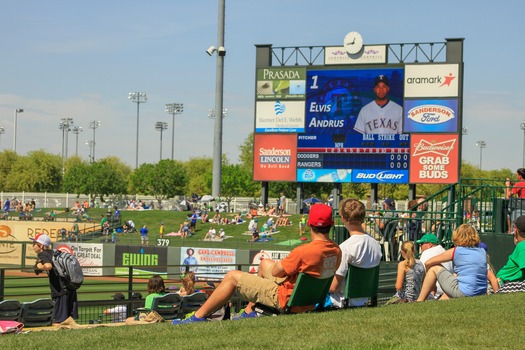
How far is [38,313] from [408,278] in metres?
4.93

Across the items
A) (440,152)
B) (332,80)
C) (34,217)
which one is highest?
(332,80)

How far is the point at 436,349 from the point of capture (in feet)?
21.3

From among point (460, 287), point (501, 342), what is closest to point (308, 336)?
point (501, 342)

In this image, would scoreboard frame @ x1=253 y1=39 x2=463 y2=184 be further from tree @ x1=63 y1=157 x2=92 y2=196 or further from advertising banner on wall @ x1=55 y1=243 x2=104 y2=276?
tree @ x1=63 y1=157 x2=92 y2=196

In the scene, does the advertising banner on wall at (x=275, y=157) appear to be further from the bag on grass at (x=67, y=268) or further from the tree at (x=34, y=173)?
the tree at (x=34, y=173)

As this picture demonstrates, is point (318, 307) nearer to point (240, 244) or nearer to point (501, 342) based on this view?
point (501, 342)

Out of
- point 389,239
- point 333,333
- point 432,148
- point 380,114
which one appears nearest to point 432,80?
point 380,114

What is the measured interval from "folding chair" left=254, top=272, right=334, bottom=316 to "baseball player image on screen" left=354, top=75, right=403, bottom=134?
31.3 meters

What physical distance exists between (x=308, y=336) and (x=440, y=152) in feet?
109

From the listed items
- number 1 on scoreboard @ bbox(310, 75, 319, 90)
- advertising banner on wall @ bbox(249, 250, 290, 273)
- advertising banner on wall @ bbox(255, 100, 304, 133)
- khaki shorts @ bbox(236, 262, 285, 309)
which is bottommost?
advertising banner on wall @ bbox(249, 250, 290, 273)

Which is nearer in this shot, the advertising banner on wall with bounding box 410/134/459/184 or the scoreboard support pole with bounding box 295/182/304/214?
the advertising banner on wall with bounding box 410/134/459/184

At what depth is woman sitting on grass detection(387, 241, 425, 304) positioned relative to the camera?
35.4 feet

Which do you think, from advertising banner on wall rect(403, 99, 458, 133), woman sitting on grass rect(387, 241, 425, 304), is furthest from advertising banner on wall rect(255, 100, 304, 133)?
woman sitting on grass rect(387, 241, 425, 304)

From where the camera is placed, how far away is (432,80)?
129 feet
